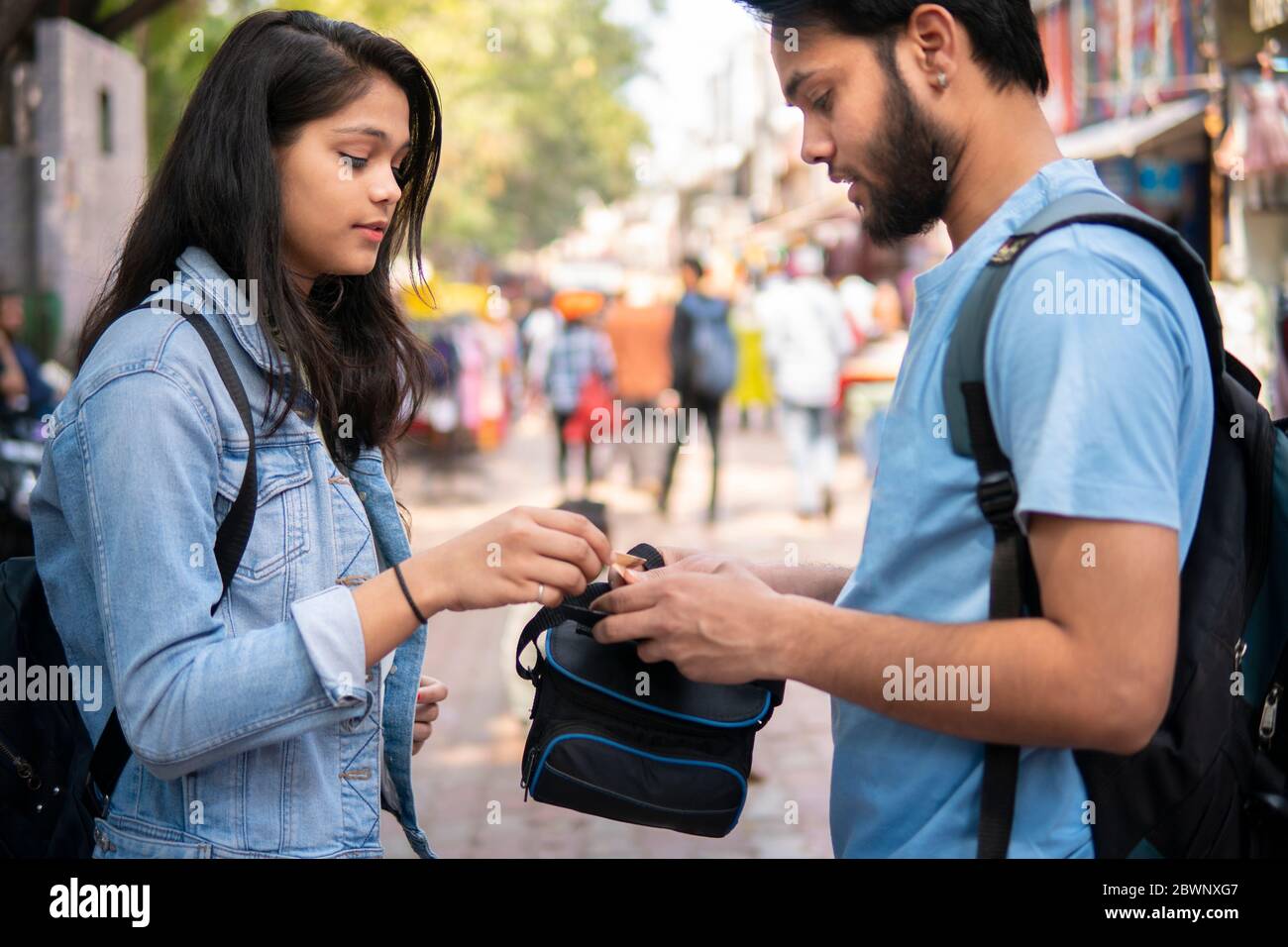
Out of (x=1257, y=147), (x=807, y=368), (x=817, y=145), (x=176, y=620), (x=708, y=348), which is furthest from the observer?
(x=708, y=348)

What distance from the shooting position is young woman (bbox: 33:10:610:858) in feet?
5.64

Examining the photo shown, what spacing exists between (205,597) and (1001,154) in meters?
1.15

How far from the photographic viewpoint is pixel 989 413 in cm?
160

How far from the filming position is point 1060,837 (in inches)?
63.9

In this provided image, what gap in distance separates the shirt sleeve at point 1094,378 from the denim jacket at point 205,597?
0.86m

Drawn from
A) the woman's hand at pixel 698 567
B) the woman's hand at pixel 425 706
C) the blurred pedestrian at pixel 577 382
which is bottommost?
the blurred pedestrian at pixel 577 382

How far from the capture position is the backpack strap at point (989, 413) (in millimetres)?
1581

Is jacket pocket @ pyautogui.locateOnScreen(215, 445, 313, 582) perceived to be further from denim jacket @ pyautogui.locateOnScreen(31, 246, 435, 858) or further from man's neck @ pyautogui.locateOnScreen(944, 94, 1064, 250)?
man's neck @ pyautogui.locateOnScreen(944, 94, 1064, 250)

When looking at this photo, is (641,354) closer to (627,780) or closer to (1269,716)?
(627,780)

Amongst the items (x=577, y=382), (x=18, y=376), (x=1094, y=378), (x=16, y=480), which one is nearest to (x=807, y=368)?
(x=577, y=382)

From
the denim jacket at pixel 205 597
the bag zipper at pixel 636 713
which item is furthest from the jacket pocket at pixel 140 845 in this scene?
the bag zipper at pixel 636 713

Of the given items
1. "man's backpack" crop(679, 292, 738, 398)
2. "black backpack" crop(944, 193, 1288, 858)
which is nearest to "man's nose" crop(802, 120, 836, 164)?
"black backpack" crop(944, 193, 1288, 858)

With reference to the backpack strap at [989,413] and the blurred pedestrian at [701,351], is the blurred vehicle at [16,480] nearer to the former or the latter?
the blurred pedestrian at [701,351]
